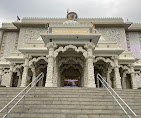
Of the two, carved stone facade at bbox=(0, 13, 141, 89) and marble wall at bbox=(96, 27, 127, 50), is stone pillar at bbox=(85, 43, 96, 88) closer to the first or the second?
carved stone facade at bbox=(0, 13, 141, 89)

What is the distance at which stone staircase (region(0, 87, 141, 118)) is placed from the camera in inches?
198

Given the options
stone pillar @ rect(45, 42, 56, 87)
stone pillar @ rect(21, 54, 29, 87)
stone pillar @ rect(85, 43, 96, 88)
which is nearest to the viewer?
stone pillar @ rect(85, 43, 96, 88)

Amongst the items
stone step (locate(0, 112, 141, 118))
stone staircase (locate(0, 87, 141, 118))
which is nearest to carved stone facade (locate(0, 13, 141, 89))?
stone staircase (locate(0, 87, 141, 118))

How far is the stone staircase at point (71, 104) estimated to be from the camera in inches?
198

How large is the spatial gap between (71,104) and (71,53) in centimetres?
815

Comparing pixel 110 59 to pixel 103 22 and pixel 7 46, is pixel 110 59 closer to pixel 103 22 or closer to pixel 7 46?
pixel 103 22

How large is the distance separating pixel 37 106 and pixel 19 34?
2044cm

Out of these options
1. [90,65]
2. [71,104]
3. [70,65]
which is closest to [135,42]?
[70,65]

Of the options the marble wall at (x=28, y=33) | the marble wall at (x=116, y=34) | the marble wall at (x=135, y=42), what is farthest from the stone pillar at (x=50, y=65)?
the marble wall at (x=135, y=42)

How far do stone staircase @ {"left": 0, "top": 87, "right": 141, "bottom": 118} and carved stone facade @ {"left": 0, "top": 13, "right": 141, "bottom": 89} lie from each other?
8.46 feet

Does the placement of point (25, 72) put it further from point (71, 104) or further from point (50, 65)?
point (71, 104)

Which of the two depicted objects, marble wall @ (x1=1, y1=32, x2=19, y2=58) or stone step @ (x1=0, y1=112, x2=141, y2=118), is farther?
marble wall @ (x1=1, y1=32, x2=19, y2=58)

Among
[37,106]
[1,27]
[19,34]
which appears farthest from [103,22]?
[37,106]

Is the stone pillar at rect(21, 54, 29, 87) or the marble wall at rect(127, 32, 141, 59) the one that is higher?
the marble wall at rect(127, 32, 141, 59)
